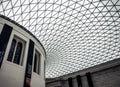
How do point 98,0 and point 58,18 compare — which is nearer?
point 98,0

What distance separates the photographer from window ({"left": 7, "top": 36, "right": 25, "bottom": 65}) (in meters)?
14.2

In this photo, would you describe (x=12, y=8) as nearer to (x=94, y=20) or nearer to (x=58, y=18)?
(x=58, y=18)

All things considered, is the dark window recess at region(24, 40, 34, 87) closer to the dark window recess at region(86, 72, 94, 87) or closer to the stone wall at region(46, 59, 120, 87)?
the dark window recess at region(86, 72, 94, 87)

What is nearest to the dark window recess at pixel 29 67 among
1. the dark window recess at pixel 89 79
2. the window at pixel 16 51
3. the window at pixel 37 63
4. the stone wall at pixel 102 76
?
the window at pixel 16 51

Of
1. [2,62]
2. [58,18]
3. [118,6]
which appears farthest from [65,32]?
[2,62]

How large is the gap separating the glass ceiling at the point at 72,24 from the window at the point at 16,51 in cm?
829

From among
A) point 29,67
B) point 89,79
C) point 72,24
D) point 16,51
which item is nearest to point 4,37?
point 16,51

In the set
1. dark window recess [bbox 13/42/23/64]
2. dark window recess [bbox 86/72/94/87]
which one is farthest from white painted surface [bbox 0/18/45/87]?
dark window recess [bbox 86/72/94/87]

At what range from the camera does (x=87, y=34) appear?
30.7m

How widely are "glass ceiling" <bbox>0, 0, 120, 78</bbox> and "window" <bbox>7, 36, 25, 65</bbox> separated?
27.2 feet

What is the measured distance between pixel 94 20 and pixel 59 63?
26366 mm

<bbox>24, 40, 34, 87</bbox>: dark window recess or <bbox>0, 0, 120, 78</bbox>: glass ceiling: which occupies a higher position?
<bbox>0, 0, 120, 78</bbox>: glass ceiling

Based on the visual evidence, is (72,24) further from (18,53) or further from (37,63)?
(18,53)

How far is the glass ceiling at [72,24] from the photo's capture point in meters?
21.8
